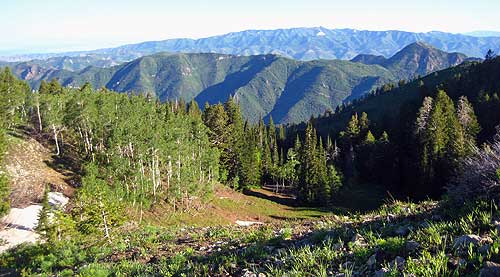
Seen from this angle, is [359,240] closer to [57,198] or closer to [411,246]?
[411,246]

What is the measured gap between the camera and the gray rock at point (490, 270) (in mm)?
5008

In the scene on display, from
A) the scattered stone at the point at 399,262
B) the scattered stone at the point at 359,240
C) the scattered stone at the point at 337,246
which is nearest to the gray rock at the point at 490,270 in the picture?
the scattered stone at the point at 399,262

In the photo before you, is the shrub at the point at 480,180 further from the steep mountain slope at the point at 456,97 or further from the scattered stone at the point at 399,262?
the steep mountain slope at the point at 456,97

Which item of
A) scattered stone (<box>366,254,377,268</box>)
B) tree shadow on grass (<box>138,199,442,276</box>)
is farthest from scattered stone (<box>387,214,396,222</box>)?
scattered stone (<box>366,254,377,268</box>)

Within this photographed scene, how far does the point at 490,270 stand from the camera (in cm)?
507

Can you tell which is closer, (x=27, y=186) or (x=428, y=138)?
(x=27, y=186)

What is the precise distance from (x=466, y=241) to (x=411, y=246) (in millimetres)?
942

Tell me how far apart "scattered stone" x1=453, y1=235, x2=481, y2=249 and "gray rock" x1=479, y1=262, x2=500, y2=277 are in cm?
118

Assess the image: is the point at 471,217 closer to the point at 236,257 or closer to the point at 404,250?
the point at 404,250

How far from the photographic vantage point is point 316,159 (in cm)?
6912

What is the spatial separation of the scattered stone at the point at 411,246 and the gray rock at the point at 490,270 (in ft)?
5.41

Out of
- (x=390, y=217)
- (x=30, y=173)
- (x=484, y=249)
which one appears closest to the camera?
(x=484, y=249)

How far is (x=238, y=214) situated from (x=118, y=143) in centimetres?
2073

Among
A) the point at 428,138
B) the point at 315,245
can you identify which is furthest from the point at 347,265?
the point at 428,138
